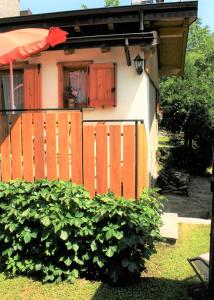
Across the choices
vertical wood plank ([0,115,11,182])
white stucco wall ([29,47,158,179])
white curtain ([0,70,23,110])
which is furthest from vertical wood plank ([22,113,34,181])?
white curtain ([0,70,23,110])

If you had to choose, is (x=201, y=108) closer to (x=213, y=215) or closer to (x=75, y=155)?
(x=75, y=155)

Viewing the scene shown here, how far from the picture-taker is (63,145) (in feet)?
16.9

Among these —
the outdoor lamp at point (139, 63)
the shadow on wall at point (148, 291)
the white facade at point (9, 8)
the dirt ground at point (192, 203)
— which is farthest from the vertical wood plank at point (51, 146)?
the white facade at point (9, 8)

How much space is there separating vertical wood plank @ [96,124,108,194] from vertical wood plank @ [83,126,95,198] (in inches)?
2.9

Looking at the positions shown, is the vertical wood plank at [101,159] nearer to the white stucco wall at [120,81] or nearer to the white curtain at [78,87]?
the white stucco wall at [120,81]

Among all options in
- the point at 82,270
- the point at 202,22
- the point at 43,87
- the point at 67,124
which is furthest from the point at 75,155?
the point at 202,22

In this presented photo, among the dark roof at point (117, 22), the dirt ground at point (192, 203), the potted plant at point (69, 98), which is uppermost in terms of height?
the dark roof at point (117, 22)

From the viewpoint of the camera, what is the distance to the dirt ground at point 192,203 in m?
10.2

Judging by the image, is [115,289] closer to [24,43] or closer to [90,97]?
[24,43]

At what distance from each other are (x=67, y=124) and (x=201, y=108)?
13760 millimetres

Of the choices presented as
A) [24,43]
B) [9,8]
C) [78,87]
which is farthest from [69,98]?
[9,8]

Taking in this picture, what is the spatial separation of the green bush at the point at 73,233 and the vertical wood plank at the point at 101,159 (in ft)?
0.82

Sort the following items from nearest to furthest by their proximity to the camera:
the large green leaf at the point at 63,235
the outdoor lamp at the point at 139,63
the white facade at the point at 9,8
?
the large green leaf at the point at 63,235
the outdoor lamp at the point at 139,63
the white facade at the point at 9,8

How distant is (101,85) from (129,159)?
3.40 metres
